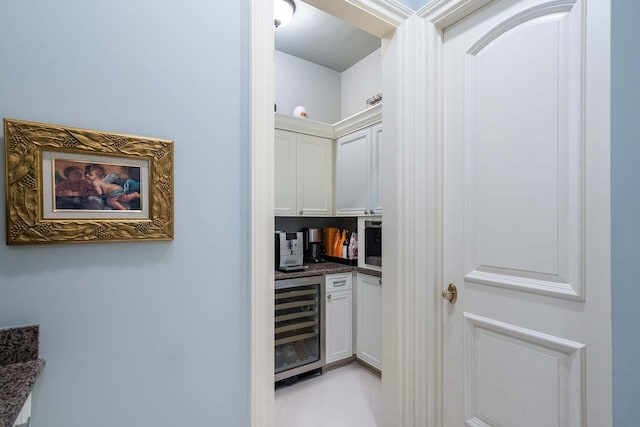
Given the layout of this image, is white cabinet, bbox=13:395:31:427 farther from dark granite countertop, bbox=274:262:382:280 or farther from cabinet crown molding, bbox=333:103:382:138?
cabinet crown molding, bbox=333:103:382:138

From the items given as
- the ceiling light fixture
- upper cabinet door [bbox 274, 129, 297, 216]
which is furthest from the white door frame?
upper cabinet door [bbox 274, 129, 297, 216]

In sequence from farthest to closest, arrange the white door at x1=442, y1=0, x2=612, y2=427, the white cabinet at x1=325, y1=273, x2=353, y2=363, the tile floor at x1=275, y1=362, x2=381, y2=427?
1. the white cabinet at x1=325, y1=273, x2=353, y2=363
2. the tile floor at x1=275, y1=362, x2=381, y2=427
3. the white door at x1=442, y1=0, x2=612, y2=427

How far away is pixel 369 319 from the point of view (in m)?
2.52

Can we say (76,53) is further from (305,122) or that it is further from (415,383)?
(305,122)

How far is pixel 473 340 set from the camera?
127cm

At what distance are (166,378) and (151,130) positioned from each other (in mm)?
742

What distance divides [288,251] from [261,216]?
5.13 feet

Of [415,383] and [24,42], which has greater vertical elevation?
[24,42]

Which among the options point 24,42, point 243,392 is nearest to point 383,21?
point 24,42

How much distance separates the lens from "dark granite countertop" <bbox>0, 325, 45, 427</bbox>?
1.95ft

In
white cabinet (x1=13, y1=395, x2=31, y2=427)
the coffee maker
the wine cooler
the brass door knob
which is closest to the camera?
white cabinet (x1=13, y1=395, x2=31, y2=427)

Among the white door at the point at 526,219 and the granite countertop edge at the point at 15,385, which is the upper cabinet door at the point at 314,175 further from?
the granite countertop edge at the point at 15,385

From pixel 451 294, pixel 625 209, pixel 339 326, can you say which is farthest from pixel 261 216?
pixel 339 326

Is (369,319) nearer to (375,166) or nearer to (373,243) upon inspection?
(373,243)
